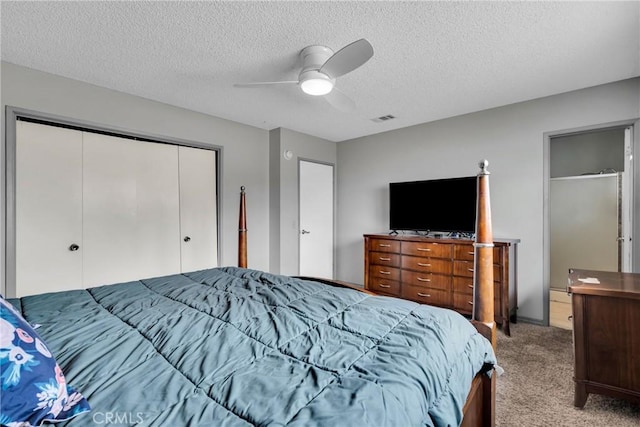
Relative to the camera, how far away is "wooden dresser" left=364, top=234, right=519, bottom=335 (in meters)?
3.02

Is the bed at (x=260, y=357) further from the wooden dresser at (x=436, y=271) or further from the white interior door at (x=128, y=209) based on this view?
the wooden dresser at (x=436, y=271)

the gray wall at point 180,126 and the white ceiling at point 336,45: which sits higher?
the white ceiling at point 336,45

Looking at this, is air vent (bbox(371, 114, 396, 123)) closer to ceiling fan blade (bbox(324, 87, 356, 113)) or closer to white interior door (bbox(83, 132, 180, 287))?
ceiling fan blade (bbox(324, 87, 356, 113))

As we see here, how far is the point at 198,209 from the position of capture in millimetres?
3693

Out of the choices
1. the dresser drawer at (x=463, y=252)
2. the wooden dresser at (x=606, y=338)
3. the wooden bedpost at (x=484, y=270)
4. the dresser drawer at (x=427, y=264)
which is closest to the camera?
the wooden bedpost at (x=484, y=270)

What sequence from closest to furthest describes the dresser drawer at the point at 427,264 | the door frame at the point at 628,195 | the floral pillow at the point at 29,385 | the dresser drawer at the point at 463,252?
the floral pillow at the point at 29,385
the door frame at the point at 628,195
the dresser drawer at the point at 463,252
the dresser drawer at the point at 427,264

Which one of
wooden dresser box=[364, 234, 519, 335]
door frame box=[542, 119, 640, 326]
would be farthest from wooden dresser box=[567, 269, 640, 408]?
door frame box=[542, 119, 640, 326]

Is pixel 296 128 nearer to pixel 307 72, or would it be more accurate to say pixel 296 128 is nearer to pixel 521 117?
pixel 307 72

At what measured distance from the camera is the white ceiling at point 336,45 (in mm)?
1861

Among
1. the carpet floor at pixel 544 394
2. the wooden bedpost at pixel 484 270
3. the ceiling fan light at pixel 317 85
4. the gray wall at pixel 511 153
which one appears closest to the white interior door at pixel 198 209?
the ceiling fan light at pixel 317 85

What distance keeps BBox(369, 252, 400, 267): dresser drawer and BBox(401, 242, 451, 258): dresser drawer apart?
0.15 meters

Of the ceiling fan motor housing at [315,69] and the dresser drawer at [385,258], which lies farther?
the dresser drawer at [385,258]

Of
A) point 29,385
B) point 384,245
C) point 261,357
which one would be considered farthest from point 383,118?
point 29,385

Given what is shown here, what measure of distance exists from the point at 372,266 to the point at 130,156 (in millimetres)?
3202
